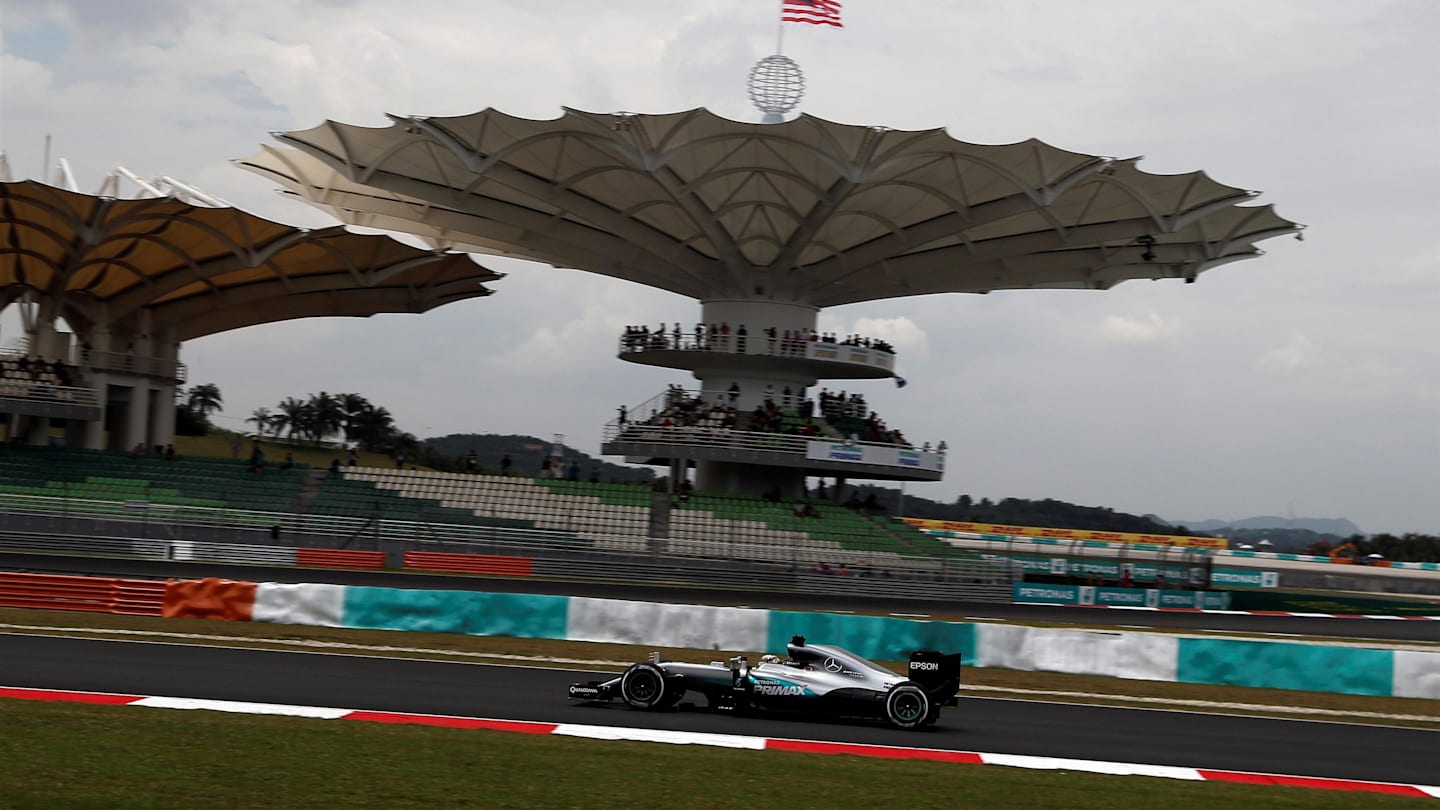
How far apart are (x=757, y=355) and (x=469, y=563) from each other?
16.0 metres

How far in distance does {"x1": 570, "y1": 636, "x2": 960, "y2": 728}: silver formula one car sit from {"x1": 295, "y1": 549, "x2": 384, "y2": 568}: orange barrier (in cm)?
2858

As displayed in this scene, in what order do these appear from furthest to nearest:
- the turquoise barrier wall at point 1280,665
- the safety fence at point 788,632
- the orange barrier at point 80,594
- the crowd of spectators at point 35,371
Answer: the crowd of spectators at point 35,371 < the orange barrier at point 80,594 < the safety fence at point 788,632 < the turquoise barrier wall at point 1280,665

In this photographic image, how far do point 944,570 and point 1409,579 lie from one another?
1846 inches

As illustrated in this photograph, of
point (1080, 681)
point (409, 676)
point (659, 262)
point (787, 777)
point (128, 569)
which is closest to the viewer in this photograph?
point (787, 777)

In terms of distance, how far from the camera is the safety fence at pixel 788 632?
82.2 feet

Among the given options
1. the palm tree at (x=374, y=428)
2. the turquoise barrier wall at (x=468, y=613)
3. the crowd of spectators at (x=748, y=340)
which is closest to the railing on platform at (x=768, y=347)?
the crowd of spectators at (x=748, y=340)

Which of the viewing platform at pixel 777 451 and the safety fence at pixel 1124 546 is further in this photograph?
the safety fence at pixel 1124 546

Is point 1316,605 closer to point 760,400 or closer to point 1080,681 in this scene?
point 760,400

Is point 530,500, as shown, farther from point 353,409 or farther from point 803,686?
point 353,409

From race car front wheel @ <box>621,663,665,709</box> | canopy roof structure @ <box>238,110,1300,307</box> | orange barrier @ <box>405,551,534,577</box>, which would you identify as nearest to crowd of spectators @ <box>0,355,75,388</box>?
canopy roof structure @ <box>238,110,1300,307</box>

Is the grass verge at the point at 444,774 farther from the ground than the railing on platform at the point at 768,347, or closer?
closer

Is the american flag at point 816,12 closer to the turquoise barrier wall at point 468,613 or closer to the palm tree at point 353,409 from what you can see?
the turquoise barrier wall at point 468,613

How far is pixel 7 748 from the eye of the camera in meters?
11.8

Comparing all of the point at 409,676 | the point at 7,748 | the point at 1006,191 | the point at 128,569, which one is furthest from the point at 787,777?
the point at 1006,191
